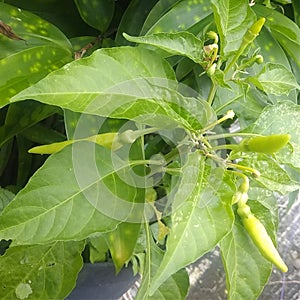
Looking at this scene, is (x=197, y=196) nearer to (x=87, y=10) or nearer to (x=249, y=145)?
(x=249, y=145)

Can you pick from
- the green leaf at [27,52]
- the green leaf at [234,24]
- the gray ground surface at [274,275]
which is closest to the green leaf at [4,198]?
the green leaf at [27,52]

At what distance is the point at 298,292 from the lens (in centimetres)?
92

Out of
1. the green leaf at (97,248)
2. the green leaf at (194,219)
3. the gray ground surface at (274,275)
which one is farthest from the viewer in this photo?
the gray ground surface at (274,275)

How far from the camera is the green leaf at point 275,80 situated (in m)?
0.39

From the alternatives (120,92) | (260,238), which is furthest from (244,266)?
(120,92)

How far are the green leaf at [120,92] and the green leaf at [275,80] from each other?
0.05 meters

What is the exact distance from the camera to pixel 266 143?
33 centimetres

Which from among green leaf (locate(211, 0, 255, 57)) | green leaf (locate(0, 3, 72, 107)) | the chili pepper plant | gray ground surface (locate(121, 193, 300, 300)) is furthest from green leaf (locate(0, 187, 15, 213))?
gray ground surface (locate(121, 193, 300, 300))

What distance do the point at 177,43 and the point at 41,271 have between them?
219 millimetres

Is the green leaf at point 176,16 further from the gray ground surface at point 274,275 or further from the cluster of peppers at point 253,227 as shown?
the gray ground surface at point 274,275

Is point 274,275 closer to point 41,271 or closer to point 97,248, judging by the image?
point 97,248

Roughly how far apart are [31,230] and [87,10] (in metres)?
0.22

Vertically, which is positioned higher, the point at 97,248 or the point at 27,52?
the point at 27,52

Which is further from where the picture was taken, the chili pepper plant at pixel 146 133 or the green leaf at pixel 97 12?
the green leaf at pixel 97 12
